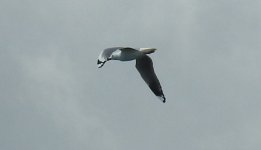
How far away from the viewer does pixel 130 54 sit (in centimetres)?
3616

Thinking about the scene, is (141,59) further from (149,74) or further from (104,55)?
(104,55)

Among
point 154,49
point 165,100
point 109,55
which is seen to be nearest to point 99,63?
point 109,55

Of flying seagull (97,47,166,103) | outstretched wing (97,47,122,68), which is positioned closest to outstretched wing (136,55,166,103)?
flying seagull (97,47,166,103)

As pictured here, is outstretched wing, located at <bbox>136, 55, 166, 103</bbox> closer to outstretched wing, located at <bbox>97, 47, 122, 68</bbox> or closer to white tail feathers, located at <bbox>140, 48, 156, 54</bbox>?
white tail feathers, located at <bbox>140, 48, 156, 54</bbox>

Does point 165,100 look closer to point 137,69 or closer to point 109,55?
point 137,69

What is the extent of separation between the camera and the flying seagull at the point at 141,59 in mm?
35625

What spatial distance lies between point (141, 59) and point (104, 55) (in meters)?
3.58

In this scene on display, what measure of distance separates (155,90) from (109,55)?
5.20 meters

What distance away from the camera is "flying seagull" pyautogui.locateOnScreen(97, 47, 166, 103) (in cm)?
3562

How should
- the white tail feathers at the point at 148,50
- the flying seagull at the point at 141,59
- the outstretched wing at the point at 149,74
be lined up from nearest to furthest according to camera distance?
the flying seagull at the point at 141,59, the white tail feathers at the point at 148,50, the outstretched wing at the point at 149,74

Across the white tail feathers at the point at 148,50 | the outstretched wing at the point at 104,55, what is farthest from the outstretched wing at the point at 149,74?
the outstretched wing at the point at 104,55

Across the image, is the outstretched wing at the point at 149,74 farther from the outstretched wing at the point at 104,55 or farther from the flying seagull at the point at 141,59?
the outstretched wing at the point at 104,55

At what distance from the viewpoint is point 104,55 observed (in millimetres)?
35750

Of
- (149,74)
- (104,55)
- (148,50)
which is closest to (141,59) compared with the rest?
(149,74)
